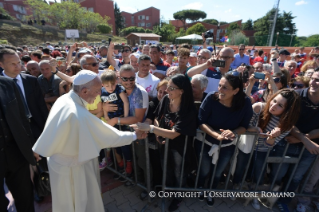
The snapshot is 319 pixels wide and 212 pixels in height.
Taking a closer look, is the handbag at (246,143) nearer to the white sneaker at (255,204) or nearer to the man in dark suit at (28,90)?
the white sneaker at (255,204)

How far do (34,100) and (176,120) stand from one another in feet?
7.21

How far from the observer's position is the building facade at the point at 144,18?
64950 mm

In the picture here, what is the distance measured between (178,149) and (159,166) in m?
0.59

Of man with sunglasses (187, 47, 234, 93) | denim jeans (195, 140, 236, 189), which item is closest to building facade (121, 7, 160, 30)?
man with sunglasses (187, 47, 234, 93)

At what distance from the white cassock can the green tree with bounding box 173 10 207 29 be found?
85.2 m

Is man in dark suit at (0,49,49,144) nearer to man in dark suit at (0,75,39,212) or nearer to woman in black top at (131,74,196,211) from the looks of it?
man in dark suit at (0,75,39,212)

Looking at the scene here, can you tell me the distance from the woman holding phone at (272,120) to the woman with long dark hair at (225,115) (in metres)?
0.24

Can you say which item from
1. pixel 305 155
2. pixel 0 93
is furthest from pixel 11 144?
pixel 305 155

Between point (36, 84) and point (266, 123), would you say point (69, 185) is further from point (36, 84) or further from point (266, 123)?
point (266, 123)

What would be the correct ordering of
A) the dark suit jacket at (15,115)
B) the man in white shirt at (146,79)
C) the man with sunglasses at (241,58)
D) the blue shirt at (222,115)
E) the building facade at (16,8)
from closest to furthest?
the dark suit jacket at (15,115) < the blue shirt at (222,115) < the man in white shirt at (146,79) < the man with sunglasses at (241,58) < the building facade at (16,8)

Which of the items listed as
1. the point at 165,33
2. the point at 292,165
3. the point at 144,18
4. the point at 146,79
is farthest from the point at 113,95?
the point at 144,18

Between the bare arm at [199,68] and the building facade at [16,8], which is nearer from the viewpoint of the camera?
the bare arm at [199,68]

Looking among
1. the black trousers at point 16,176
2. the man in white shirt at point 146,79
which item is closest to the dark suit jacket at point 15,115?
the black trousers at point 16,176

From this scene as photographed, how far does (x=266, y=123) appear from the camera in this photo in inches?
97.5
